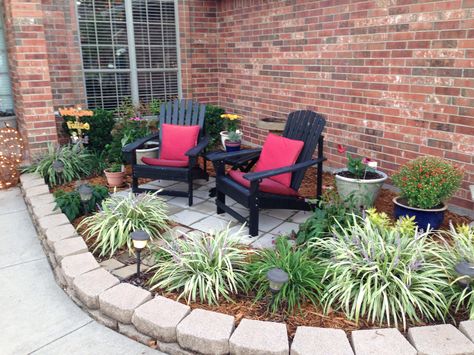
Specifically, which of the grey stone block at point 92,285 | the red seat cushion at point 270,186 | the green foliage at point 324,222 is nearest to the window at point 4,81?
the red seat cushion at point 270,186

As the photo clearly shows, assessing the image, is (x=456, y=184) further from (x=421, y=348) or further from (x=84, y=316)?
(x=84, y=316)

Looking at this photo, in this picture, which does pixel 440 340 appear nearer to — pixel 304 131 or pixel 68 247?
pixel 304 131

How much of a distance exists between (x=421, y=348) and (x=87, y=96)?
17.8ft

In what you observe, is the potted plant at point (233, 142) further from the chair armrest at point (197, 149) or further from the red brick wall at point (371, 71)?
the red brick wall at point (371, 71)

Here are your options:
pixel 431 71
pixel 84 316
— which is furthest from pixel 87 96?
pixel 431 71

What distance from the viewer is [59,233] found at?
327 cm

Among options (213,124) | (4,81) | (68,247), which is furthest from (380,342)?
(4,81)

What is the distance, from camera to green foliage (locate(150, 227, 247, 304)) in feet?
8.25

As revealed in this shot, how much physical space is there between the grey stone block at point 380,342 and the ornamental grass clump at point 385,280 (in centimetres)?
12

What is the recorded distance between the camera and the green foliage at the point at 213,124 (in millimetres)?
5902

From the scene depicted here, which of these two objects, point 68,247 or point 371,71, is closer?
point 68,247

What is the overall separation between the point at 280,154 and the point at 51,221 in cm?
212

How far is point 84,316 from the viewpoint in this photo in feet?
8.38

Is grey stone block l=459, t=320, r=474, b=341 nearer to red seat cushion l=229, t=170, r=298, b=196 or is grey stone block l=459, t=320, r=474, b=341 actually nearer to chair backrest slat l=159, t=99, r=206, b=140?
red seat cushion l=229, t=170, r=298, b=196
